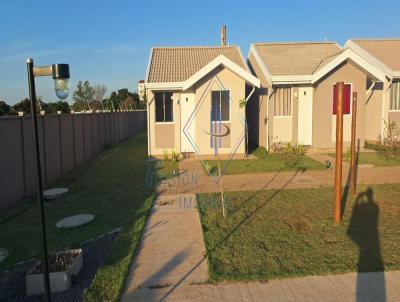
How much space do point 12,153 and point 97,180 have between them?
341 cm

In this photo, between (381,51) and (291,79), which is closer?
(291,79)

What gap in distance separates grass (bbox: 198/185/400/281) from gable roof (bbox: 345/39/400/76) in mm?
11121

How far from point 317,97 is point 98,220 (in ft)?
38.3

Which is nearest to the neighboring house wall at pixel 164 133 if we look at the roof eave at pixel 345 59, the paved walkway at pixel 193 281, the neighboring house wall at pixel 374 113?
the roof eave at pixel 345 59

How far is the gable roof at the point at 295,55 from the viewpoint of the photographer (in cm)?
1581

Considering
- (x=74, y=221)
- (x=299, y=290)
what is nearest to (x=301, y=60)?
(x=74, y=221)

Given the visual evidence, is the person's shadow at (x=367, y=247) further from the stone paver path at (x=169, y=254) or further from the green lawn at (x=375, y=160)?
the green lawn at (x=375, y=160)

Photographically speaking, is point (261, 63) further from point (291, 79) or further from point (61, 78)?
point (61, 78)

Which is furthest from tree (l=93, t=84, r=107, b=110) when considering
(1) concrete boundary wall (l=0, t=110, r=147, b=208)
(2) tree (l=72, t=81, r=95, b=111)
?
(1) concrete boundary wall (l=0, t=110, r=147, b=208)

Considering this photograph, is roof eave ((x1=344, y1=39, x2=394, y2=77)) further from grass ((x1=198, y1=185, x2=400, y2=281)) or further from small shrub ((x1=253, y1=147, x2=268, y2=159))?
grass ((x1=198, y1=185, x2=400, y2=281))

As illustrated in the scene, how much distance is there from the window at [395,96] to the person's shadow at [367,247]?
10966 millimetres

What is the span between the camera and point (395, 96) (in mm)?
16875

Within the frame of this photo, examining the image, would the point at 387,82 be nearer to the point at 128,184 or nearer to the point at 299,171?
the point at 299,171

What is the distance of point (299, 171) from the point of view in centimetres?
1124
